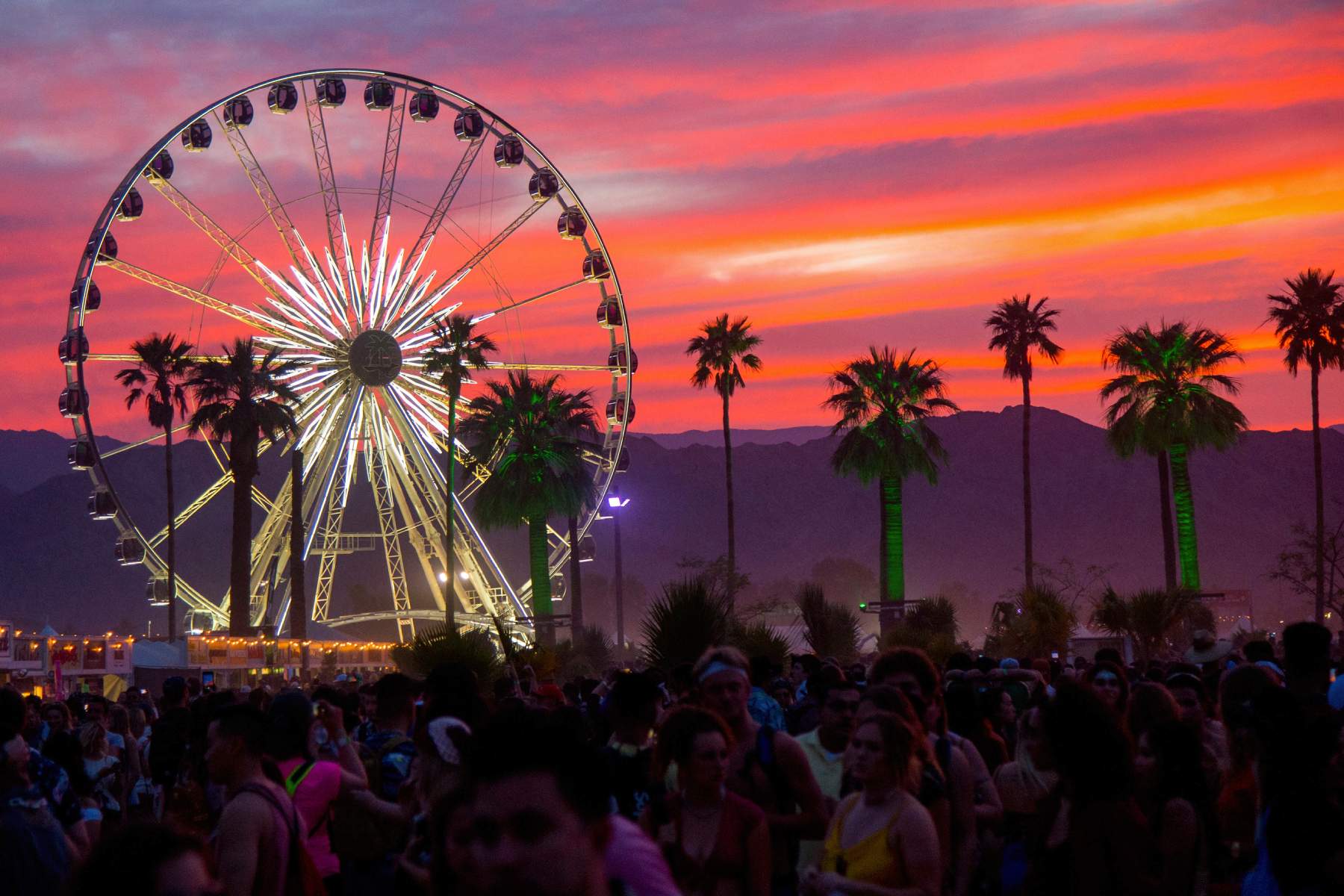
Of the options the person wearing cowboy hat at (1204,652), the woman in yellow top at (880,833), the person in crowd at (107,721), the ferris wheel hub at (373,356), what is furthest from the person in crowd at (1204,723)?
the ferris wheel hub at (373,356)

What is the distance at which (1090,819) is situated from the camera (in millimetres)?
5410

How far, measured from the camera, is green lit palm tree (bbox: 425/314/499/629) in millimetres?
45781

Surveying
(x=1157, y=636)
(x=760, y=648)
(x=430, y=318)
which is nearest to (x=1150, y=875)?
(x=760, y=648)

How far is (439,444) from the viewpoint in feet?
155

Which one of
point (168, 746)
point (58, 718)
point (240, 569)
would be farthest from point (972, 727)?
point (240, 569)

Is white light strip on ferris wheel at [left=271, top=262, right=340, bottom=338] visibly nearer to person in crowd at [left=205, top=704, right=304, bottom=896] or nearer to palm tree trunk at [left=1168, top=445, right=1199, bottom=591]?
palm tree trunk at [left=1168, top=445, right=1199, bottom=591]

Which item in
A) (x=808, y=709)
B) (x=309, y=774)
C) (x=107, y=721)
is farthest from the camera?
(x=107, y=721)

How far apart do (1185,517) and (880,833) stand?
166 feet

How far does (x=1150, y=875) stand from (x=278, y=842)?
3.10 metres

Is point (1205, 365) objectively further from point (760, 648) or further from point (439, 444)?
point (760, 648)

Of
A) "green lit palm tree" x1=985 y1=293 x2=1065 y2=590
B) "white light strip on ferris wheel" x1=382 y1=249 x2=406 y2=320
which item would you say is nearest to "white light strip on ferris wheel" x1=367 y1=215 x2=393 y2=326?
"white light strip on ferris wheel" x1=382 y1=249 x2=406 y2=320

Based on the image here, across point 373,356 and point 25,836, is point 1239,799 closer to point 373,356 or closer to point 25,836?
point 25,836

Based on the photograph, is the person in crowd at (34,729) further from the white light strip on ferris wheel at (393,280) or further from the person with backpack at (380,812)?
the white light strip on ferris wheel at (393,280)

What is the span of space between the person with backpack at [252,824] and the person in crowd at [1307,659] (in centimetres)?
577
